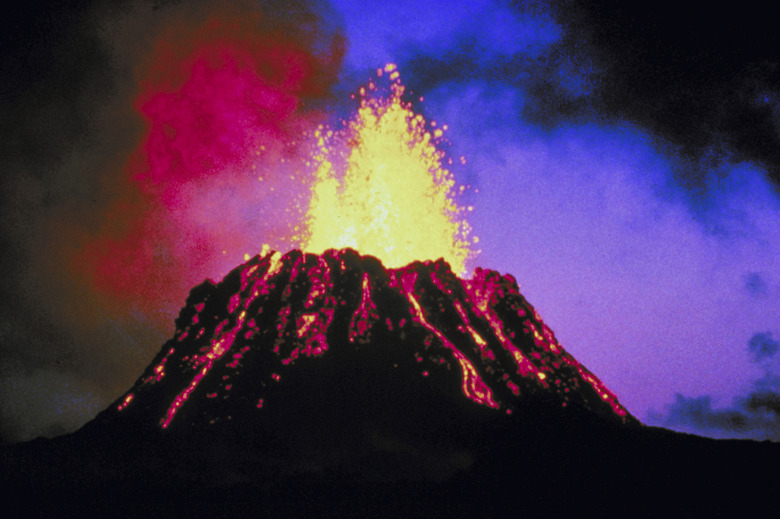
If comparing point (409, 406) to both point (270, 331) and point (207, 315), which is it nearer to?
point (270, 331)

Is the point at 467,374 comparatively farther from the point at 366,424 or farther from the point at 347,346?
the point at 347,346

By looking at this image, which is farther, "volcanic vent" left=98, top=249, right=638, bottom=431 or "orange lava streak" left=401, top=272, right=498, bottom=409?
"volcanic vent" left=98, top=249, right=638, bottom=431

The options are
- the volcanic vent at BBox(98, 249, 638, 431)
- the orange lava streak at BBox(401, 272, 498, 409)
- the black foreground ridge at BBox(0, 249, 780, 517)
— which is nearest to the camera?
the black foreground ridge at BBox(0, 249, 780, 517)

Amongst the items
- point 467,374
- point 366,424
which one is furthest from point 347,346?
point 467,374

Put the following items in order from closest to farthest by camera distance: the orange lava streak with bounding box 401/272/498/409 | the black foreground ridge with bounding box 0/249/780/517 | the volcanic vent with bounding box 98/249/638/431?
1. the black foreground ridge with bounding box 0/249/780/517
2. the orange lava streak with bounding box 401/272/498/409
3. the volcanic vent with bounding box 98/249/638/431

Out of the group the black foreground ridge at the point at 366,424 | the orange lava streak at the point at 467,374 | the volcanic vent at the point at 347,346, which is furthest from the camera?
the volcanic vent at the point at 347,346
